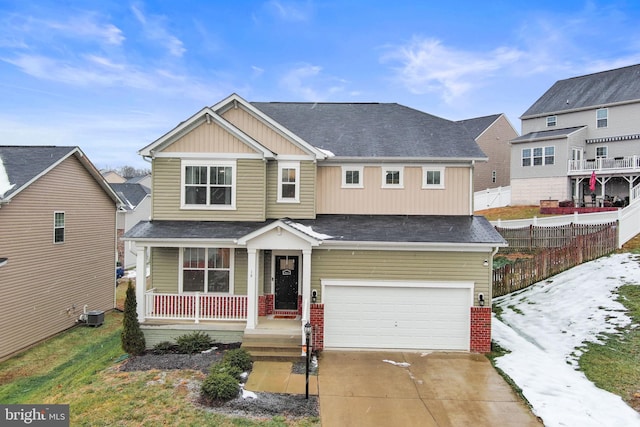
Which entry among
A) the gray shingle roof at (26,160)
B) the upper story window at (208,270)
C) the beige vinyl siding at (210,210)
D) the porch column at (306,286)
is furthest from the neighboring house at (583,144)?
the gray shingle roof at (26,160)

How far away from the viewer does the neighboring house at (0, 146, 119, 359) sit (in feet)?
42.1

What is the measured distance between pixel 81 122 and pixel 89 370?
40.5 m

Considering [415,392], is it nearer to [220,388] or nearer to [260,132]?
[220,388]

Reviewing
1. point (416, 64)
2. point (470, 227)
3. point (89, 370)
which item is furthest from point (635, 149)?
point (89, 370)

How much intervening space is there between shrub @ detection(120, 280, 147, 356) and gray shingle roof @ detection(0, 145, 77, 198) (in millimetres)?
5665

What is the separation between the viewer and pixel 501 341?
11555mm

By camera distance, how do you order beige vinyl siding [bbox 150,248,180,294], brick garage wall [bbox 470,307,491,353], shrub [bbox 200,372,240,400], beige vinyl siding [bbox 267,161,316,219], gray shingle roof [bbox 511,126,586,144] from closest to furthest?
shrub [bbox 200,372,240,400] → brick garage wall [bbox 470,307,491,353] → beige vinyl siding [bbox 150,248,180,294] → beige vinyl siding [bbox 267,161,316,219] → gray shingle roof [bbox 511,126,586,144]

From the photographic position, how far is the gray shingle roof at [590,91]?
27375mm

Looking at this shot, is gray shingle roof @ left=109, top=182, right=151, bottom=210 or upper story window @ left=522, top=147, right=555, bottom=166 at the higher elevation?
upper story window @ left=522, top=147, right=555, bottom=166

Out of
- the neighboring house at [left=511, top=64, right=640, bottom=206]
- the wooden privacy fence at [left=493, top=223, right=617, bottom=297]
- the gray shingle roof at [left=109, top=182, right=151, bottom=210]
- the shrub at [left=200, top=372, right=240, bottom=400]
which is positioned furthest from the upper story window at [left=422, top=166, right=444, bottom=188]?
the gray shingle roof at [left=109, top=182, right=151, bottom=210]

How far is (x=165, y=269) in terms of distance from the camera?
40.6ft

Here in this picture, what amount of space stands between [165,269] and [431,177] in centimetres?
930

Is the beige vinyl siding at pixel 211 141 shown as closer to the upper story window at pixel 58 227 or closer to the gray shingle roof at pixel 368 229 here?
the gray shingle roof at pixel 368 229

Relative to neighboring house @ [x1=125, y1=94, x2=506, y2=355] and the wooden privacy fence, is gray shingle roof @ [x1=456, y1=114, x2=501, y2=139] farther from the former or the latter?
neighboring house @ [x1=125, y1=94, x2=506, y2=355]
